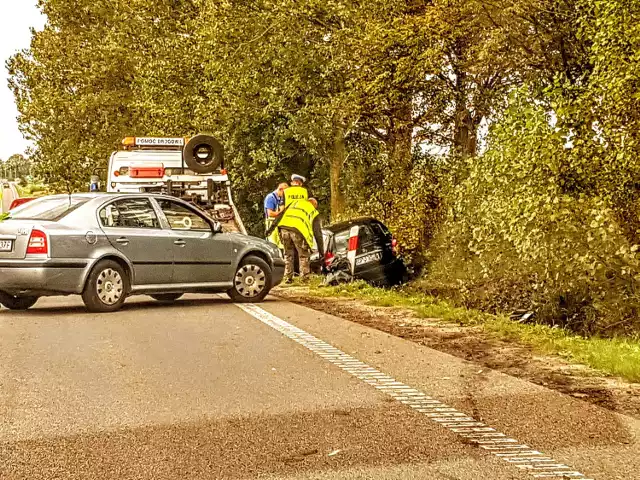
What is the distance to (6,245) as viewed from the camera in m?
12.5

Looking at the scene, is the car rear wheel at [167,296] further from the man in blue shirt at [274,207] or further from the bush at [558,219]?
the bush at [558,219]

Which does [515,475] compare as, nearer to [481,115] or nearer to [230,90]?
[481,115]

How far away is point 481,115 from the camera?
2253 cm

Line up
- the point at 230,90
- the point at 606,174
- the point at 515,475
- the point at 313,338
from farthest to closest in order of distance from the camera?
1. the point at 230,90
2. the point at 606,174
3. the point at 313,338
4. the point at 515,475

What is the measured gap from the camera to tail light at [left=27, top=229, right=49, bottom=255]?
486 inches

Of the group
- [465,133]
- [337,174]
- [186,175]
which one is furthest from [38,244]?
[337,174]

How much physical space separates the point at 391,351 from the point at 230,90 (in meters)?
18.7

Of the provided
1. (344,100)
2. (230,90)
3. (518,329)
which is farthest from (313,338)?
(230,90)

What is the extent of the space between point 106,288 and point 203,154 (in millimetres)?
8264

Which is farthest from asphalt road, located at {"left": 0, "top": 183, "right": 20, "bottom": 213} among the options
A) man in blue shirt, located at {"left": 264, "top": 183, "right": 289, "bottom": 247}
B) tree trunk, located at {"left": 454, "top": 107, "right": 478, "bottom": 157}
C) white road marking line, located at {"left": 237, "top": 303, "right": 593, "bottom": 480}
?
white road marking line, located at {"left": 237, "top": 303, "right": 593, "bottom": 480}

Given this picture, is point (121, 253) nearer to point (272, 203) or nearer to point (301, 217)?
point (301, 217)

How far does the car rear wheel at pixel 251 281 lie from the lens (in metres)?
14.5

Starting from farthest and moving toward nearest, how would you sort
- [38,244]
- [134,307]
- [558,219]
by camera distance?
[134,307], [38,244], [558,219]

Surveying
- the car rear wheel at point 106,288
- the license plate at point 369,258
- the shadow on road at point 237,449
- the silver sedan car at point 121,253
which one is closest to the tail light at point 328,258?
the license plate at point 369,258
